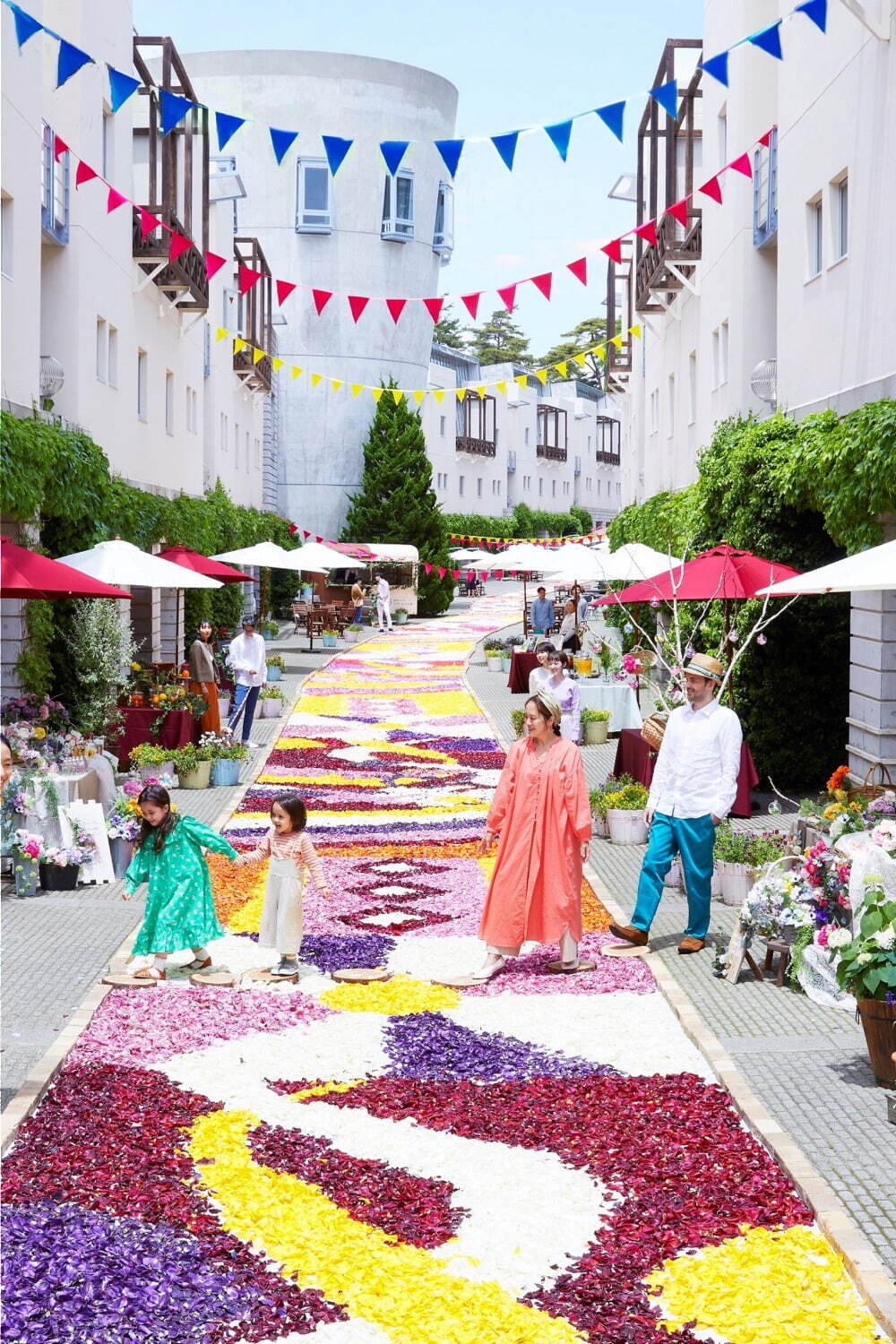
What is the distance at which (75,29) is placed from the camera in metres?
20.4

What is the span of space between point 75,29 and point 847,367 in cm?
1172

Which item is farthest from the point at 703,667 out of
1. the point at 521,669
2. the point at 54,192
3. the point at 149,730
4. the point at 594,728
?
the point at 521,669

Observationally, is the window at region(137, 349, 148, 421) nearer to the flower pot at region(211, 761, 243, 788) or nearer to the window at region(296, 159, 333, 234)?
the flower pot at region(211, 761, 243, 788)

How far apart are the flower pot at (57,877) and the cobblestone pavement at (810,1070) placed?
4.50 metres

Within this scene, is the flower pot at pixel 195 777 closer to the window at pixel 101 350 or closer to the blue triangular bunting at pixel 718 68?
the window at pixel 101 350

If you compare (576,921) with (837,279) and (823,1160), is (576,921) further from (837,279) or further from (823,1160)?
(837,279)

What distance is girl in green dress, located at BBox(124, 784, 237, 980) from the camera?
9656 millimetres

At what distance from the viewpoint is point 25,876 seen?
12.2 m

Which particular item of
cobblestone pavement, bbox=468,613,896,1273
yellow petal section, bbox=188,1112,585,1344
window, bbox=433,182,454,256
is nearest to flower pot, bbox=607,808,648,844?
cobblestone pavement, bbox=468,613,896,1273

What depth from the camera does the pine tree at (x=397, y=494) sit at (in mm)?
54438

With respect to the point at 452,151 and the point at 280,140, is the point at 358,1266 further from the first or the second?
the point at 280,140

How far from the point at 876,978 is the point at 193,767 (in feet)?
38.9

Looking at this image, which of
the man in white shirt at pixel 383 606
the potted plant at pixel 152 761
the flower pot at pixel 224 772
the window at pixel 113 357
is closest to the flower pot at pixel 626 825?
the flower pot at pixel 224 772

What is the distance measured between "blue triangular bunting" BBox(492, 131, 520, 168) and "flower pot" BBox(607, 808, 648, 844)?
6327 millimetres
